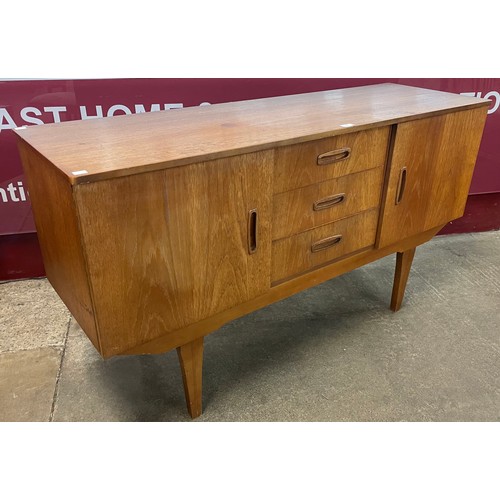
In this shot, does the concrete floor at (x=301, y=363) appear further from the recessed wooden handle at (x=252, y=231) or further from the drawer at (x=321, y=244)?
the recessed wooden handle at (x=252, y=231)

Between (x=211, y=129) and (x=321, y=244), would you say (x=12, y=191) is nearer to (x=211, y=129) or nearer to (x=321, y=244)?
(x=211, y=129)

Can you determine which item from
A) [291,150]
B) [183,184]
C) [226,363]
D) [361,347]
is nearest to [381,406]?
[361,347]

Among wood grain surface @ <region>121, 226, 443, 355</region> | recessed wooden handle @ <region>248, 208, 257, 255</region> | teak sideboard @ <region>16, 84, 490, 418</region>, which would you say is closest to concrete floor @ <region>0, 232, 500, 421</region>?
teak sideboard @ <region>16, 84, 490, 418</region>

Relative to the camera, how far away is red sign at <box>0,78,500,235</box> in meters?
2.07

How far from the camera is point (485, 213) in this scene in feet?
9.62

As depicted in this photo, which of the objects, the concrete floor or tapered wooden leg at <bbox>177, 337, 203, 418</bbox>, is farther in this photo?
the concrete floor

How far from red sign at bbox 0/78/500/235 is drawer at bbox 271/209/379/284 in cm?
93

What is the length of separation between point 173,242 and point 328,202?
570 millimetres

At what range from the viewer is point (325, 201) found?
157 cm

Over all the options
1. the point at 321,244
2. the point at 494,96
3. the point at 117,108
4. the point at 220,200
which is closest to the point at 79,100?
the point at 117,108

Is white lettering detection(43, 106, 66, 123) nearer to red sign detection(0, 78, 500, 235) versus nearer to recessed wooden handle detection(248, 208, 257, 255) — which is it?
red sign detection(0, 78, 500, 235)

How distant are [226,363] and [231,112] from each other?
38.2 inches

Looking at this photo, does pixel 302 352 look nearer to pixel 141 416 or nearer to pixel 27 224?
pixel 141 416

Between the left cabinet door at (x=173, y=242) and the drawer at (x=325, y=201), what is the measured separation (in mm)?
62
